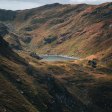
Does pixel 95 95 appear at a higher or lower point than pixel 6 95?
lower

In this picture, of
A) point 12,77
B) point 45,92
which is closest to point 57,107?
point 45,92

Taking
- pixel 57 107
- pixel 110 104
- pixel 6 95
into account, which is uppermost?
pixel 6 95

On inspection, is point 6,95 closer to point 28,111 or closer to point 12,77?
point 28,111

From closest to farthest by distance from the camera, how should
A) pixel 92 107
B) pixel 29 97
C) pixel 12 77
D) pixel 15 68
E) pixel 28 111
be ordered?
pixel 28 111 → pixel 29 97 → pixel 12 77 → pixel 15 68 → pixel 92 107

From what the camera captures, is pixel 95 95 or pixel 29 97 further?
pixel 95 95

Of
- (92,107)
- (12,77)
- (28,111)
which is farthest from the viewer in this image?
(92,107)

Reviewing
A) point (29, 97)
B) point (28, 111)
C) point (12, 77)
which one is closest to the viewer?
point (28, 111)

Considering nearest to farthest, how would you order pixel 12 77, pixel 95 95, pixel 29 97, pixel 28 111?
pixel 28 111 < pixel 29 97 < pixel 12 77 < pixel 95 95

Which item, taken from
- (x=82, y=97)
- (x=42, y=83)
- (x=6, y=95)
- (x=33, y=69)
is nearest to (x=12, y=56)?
(x=33, y=69)

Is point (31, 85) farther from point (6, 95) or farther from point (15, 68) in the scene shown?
point (6, 95)
